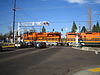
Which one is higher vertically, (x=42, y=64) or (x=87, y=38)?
(x=87, y=38)

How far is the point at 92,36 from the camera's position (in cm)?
4000

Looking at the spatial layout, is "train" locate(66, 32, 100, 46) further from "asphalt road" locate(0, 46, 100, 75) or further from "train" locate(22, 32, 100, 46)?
"asphalt road" locate(0, 46, 100, 75)

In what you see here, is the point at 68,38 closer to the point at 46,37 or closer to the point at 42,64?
the point at 46,37

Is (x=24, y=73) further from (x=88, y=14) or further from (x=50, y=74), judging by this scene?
(x=88, y=14)

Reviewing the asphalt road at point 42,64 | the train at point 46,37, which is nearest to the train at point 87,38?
the train at point 46,37

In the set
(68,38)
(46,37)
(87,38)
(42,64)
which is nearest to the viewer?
(42,64)

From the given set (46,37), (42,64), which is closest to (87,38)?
(46,37)

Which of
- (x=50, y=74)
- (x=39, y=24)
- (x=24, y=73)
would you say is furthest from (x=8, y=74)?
(x=39, y=24)

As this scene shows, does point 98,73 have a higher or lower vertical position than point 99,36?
lower

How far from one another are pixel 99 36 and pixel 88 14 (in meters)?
28.4

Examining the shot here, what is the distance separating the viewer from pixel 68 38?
142 ft

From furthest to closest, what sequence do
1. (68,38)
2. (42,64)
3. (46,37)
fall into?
(46,37), (68,38), (42,64)

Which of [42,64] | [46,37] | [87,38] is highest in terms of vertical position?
[46,37]

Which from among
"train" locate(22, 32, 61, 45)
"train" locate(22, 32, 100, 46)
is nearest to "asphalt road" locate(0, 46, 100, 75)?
"train" locate(22, 32, 100, 46)
